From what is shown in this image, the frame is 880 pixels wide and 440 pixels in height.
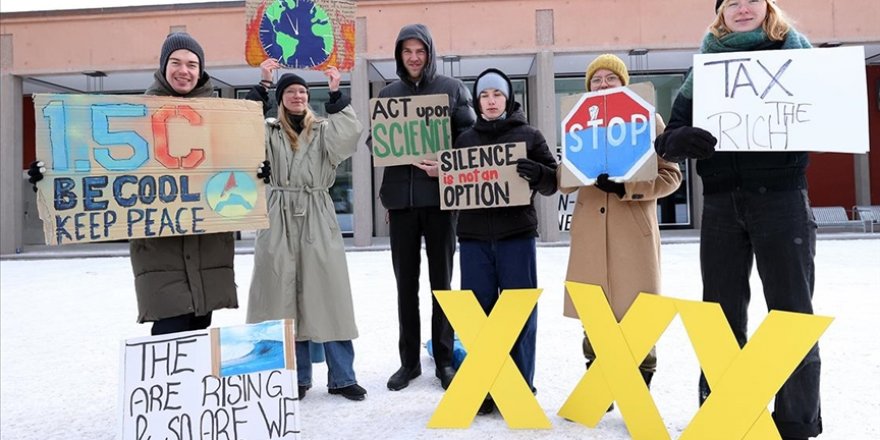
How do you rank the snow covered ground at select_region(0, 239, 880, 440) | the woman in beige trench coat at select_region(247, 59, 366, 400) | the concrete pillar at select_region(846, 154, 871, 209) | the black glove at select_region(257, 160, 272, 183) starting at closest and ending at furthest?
the black glove at select_region(257, 160, 272, 183) < the snow covered ground at select_region(0, 239, 880, 440) < the woman in beige trench coat at select_region(247, 59, 366, 400) < the concrete pillar at select_region(846, 154, 871, 209)

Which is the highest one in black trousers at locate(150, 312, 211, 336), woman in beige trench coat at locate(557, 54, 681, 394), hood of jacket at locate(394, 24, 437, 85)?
hood of jacket at locate(394, 24, 437, 85)

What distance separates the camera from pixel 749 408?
7.16 feet

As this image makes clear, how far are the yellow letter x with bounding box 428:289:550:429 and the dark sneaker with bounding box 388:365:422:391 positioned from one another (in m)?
0.65

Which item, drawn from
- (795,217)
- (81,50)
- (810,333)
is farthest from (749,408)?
(81,50)

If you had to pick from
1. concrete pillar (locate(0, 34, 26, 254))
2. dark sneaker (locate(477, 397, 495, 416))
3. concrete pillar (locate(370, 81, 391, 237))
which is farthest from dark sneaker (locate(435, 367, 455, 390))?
concrete pillar (locate(0, 34, 26, 254))

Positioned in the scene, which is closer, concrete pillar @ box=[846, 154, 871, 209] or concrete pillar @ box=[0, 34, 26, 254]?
concrete pillar @ box=[0, 34, 26, 254]

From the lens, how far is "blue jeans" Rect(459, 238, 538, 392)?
3.02 metres

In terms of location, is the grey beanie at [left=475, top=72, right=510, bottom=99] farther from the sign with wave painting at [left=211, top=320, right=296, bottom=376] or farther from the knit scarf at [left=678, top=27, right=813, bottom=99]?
the sign with wave painting at [left=211, top=320, right=296, bottom=376]

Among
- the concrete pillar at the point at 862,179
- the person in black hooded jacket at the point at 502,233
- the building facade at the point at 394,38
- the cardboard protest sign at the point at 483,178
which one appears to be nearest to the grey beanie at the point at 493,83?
the person in black hooded jacket at the point at 502,233

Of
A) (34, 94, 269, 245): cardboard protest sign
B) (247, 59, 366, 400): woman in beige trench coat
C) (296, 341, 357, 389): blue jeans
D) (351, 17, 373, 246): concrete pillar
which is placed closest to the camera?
Answer: (34, 94, 269, 245): cardboard protest sign

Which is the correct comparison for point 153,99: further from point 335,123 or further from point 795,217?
point 795,217

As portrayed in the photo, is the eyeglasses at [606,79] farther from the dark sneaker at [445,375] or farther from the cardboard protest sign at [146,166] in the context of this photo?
the dark sneaker at [445,375]

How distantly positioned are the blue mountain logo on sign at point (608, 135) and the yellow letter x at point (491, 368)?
69 centimetres

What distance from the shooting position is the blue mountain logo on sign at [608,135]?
2.63 meters
